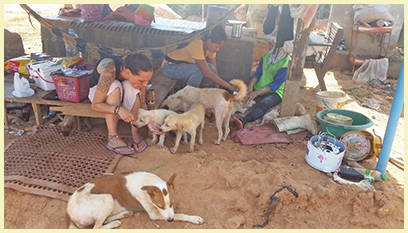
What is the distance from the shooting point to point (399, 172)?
392 cm

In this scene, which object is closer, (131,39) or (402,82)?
(402,82)

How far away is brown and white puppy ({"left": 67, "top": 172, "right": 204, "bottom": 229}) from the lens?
2.70 metres

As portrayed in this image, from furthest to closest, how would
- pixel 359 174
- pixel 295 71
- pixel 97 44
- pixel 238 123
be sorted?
pixel 238 123, pixel 97 44, pixel 295 71, pixel 359 174

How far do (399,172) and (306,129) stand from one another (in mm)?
1391

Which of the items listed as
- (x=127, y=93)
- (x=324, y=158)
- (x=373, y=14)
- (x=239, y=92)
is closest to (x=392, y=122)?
(x=324, y=158)

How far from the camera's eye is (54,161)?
380cm

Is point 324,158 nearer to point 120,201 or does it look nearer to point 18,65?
point 120,201

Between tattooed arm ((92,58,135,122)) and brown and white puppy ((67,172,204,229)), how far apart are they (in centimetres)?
110

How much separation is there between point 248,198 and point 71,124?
9.43 feet

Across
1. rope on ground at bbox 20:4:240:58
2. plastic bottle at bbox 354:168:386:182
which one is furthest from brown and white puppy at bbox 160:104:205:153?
plastic bottle at bbox 354:168:386:182

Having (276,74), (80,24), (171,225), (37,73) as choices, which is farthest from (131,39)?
(171,225)

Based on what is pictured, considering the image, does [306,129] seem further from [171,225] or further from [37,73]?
[37,73]

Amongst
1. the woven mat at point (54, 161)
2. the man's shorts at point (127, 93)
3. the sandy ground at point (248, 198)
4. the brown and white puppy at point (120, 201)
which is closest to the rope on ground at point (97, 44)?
the man's shorts at point (127, 93)

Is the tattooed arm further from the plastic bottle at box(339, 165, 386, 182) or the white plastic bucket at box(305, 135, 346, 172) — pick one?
the plastic bottle at box(339, 165, 386, 182)
